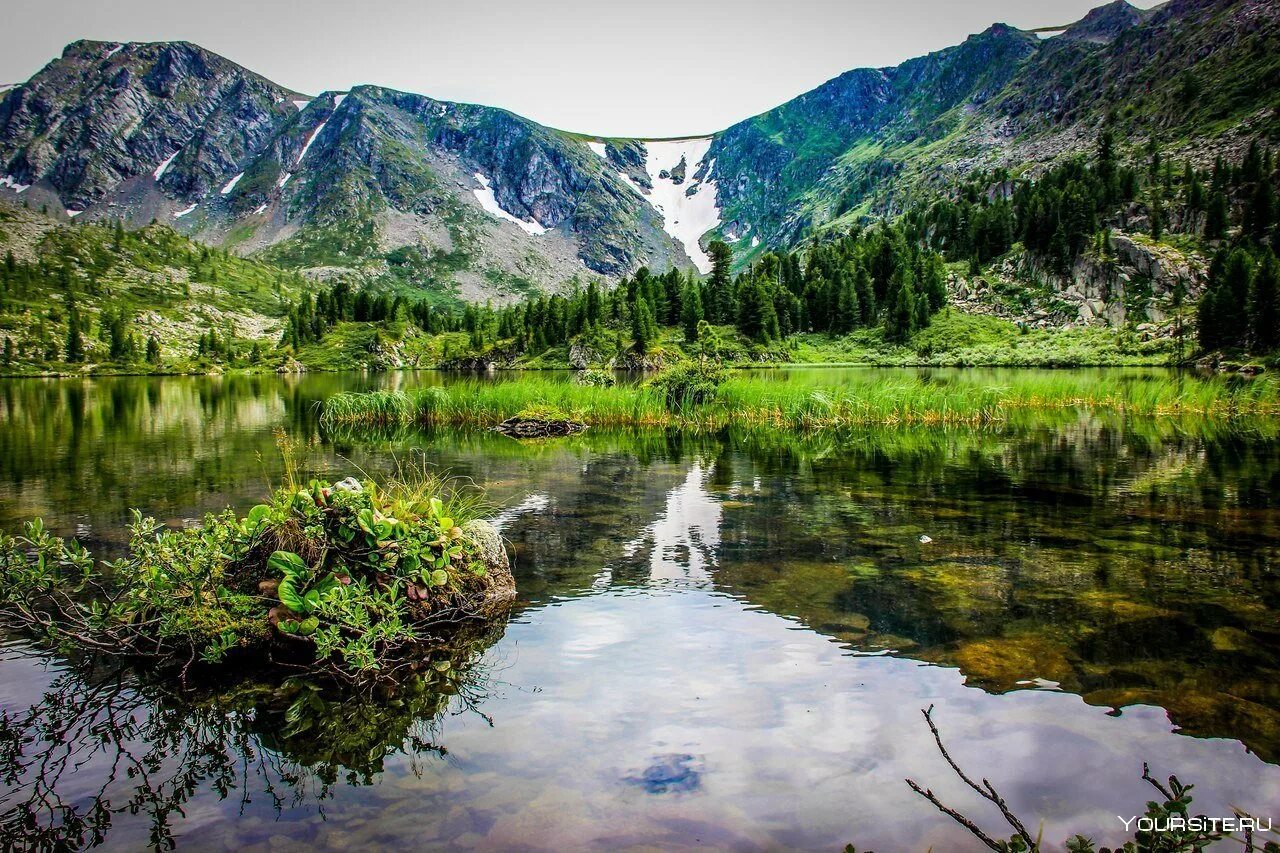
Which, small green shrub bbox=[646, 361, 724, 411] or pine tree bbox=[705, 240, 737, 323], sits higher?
pine tree bbox=[705, 240, 737, 323]

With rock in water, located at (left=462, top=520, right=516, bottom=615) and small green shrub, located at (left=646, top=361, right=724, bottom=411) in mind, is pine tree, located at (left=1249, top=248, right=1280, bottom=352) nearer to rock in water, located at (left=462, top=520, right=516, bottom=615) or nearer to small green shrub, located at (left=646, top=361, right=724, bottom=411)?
small green shrub, located at (left=646, top=361, right=724, bottom=411)

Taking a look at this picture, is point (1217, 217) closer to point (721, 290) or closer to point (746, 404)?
point (721, 290)

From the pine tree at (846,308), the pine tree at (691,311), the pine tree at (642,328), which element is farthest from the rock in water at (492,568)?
the pine tree at (846,308)

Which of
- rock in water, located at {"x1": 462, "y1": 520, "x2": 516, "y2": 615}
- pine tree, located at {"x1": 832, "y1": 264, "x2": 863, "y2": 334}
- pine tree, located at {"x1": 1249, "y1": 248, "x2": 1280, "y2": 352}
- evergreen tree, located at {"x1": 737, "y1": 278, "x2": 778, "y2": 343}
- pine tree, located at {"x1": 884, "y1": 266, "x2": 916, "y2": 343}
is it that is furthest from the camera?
pine tree, located at {"x1": 832, "y1": 264, "x2": 863, "y2": 334}

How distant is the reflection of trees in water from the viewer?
18.6ft

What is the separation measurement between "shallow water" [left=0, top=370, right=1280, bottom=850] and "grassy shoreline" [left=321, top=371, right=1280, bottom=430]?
57.8ft

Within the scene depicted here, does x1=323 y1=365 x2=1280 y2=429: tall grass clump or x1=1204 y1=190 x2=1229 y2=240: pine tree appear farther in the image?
x1=1204 y1=190 x2=1229 y2=240: pine tree

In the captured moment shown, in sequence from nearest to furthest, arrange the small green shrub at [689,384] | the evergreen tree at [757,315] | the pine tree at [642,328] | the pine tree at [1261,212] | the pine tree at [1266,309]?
the small green shrub at [689,384], the pine tree at [1266,309], the pine tree at [642,328], the pine tree at [1261,212], the evergreen tree at [757,315]

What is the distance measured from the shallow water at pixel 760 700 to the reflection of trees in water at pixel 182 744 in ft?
0.11

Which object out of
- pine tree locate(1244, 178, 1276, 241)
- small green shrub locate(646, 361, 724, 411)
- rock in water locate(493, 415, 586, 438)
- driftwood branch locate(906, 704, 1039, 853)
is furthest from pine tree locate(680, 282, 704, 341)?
driftwood branch locate(906, 704, 1039, 853)

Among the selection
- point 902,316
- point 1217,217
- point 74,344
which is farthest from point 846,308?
point 74,344

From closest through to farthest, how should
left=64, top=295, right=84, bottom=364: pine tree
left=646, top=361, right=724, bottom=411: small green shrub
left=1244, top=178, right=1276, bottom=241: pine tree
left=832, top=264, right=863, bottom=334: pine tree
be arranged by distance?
left=646, top=361, right=724, bottom=411: small green shrub
left=1244, top=178, right=1276, bottom=241: pine tree
left=64, top=295, right=84, bottom=364: pine tree
left=832, top=264, right=863, bottom=334: pine tree

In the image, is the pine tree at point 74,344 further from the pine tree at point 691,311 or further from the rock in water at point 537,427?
the rock in water at point 537,427

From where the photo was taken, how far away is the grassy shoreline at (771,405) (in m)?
34.4
